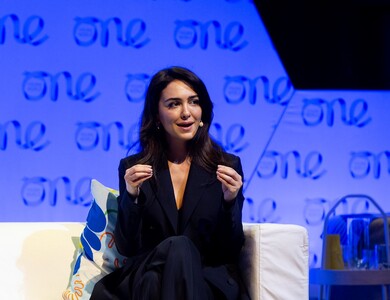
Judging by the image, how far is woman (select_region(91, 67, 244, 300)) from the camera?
2.16m

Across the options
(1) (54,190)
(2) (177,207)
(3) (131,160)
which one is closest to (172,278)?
(2) (177,207)

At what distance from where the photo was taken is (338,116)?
3.96 m

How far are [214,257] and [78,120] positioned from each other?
1.39 meters

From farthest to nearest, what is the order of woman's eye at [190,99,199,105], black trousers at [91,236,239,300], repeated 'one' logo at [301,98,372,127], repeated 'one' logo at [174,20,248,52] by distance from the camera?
repeated 'one' logo at [301,98,372,127] → repeated 'one' logo at [174,20,248,52] → woman's eye at [190,99,199,105] → black trousers at [91,236,239,300]

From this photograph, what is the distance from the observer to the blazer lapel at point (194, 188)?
2482mm

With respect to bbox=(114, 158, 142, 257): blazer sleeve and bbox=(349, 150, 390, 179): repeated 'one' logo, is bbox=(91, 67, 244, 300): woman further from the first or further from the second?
bbox=(349, 150, 390, 179): repeated 'one' logo

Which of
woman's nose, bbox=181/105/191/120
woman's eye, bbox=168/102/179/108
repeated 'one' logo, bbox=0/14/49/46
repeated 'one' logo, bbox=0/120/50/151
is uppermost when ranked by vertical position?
repeated 'one' logo, bbox=0/14/49/46

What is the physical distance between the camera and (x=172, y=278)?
210 centimetres

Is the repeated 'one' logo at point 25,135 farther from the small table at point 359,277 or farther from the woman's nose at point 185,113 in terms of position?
the small table at point 359,277

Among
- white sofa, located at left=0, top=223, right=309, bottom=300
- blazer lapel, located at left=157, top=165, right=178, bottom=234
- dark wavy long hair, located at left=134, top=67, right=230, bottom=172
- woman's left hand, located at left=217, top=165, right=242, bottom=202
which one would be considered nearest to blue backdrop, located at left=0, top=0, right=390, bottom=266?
white sofa, located at left=0, top=223, right=309, bottom=300

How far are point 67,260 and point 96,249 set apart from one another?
19 centimetres

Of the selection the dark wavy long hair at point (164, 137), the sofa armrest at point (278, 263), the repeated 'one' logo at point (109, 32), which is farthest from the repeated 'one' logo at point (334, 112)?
the sofa armrest at point (278, 263)

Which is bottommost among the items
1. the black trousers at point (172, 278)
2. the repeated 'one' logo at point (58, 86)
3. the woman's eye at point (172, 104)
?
the black trousers at point (172, 278)

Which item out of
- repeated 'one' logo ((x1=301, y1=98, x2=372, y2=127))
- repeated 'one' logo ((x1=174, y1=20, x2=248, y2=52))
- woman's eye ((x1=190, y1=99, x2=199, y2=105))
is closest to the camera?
woman's eye ((x1=190, y1=99, x2=199, y2=105))
